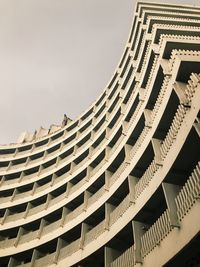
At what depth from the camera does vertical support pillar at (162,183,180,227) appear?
12.0 metres

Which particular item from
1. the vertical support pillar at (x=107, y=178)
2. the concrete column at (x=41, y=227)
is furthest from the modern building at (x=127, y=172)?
the vertical support pillar at (x=107, y=178)

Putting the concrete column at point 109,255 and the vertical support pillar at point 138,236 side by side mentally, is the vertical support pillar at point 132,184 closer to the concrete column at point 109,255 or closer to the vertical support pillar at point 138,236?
the vertical support pillar at point 138,236

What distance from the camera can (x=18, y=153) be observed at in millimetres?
41656

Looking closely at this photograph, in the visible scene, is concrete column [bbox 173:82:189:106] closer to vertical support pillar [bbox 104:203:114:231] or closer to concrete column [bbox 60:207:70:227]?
vertical support pillar [bbox 104:203:114:231]

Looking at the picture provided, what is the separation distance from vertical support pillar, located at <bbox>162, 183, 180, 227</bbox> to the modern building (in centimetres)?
5

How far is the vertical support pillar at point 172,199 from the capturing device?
12.0 meters

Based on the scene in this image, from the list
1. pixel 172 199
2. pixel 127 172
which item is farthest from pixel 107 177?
pixel 172 199

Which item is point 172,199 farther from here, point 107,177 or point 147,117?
point 107,177

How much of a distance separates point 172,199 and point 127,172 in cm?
720

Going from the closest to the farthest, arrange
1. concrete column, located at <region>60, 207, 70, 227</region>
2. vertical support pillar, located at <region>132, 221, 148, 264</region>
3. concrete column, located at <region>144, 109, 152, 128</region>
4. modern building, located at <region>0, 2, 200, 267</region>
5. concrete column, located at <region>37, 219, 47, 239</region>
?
modern building, located at <region>0, 2, 200, 267</region> < vertical support pillar, located at <region>132, 221, 148, 264</region> < concrete column, located at <region>144, 109, 152, 128</region> < concrete column, located at <region>60, 207, 70, 227</region> < concrete column, located at <region>37, 219, 47, 239</region>

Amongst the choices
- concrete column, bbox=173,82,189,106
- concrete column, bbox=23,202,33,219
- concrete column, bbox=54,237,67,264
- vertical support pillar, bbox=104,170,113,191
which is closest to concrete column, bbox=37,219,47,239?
concrete column, bbox=23,202,33,219

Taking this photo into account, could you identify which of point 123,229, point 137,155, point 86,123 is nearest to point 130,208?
point 123,229

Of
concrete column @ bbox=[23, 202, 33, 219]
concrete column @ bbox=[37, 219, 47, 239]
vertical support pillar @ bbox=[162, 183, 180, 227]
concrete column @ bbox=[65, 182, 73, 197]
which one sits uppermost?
vertical support pillar @ bbox=[162, 183, 180, 227]

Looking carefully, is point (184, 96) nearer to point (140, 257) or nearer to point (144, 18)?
point (140, 257)
